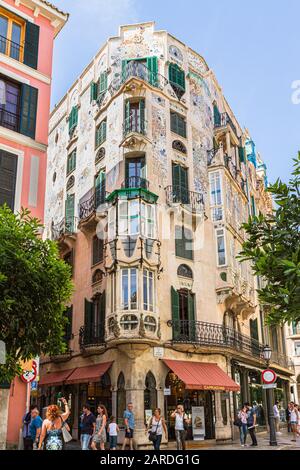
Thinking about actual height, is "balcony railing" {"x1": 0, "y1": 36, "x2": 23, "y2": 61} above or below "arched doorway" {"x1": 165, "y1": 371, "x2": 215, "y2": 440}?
above

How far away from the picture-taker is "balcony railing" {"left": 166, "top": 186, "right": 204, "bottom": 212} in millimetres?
26703

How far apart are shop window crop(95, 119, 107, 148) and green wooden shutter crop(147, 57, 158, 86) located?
12.2ft

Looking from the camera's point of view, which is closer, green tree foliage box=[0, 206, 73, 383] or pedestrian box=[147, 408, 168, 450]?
green tree foliage box=[0, 206, 73, 383]

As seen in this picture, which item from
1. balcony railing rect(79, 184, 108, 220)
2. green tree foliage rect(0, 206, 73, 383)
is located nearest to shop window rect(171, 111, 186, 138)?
balcony railing rect(79, 184, 108, 220)

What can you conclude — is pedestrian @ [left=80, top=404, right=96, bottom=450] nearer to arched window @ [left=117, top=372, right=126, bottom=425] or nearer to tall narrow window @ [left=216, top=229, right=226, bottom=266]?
arched window @ [left=117, top=372, right=126, bottom=425]

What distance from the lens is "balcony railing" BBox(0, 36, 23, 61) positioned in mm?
19641

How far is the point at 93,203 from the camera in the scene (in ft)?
94.0

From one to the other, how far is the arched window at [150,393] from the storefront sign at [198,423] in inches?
94.9

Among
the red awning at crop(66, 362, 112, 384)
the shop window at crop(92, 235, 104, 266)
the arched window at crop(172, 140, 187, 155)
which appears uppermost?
the arched window at crop(172, 140, 187, 155)

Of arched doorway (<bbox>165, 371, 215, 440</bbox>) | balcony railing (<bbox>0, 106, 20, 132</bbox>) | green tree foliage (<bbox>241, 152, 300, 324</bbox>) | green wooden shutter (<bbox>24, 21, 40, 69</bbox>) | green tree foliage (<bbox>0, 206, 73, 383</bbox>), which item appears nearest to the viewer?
green tree foliage (<bbox>241, 152, 300, 324</bbox>)

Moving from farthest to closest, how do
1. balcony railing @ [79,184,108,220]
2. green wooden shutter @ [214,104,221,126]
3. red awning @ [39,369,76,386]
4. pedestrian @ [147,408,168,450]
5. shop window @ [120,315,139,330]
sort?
green wooden shutter @ [214,104,221,126]
balcony railing @ [79,184,108,220]
red awning @ [39,369,76,386]
shop window @ [120,315,139,330]
pedestrian @ [147,408,168,450]

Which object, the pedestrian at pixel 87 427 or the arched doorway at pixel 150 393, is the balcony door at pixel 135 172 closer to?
the arched doorway at pixel 150 393
